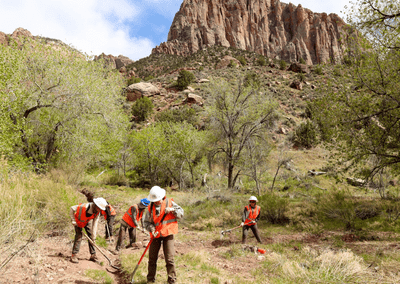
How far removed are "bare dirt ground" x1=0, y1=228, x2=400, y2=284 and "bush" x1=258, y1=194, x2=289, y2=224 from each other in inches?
69.1

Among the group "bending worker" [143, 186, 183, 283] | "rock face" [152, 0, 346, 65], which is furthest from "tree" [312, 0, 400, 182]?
"rock face" [152, 0, 346, 65]

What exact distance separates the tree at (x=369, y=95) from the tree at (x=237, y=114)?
5.04 meters

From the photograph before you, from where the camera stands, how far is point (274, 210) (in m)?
11.8

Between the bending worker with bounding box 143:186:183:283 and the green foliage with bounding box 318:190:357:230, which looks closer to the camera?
the bending worker with bounding box 143:186:183:283

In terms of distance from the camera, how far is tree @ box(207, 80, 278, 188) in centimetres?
1570

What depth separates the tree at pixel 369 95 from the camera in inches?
347

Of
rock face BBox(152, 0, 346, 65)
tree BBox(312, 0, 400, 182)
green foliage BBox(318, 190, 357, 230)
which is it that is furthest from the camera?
rock face BBox(152, 0, 346, 65)

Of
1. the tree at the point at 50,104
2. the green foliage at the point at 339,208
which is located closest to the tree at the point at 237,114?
the green foliage at the point at 339,208

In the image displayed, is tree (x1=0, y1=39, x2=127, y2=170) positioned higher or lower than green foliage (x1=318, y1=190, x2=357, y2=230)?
higher

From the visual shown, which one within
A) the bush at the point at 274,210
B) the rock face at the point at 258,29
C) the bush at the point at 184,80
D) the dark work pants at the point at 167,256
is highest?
the rock face at the point at 258,29

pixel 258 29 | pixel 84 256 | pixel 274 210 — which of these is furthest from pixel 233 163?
pixel 258 29

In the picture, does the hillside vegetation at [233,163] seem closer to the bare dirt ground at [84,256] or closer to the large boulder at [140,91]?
the bare dirt ground at [84,256]

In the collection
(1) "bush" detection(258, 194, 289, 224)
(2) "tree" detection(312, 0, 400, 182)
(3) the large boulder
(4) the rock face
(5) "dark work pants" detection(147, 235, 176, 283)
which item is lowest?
(1) "bush" detection(258, 194, 289, 224)

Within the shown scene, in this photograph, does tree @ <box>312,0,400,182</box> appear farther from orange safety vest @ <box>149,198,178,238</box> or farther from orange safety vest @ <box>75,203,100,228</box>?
orange safety vest @ <box>75,203,100,228</box>
